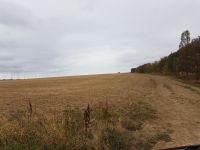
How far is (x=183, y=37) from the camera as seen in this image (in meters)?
133

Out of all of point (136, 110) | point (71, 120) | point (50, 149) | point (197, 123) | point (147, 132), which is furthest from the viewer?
point (136, 110)

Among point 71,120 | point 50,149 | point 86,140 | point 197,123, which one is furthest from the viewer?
point 197,123

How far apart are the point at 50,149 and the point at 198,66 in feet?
243

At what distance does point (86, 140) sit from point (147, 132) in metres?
4.36

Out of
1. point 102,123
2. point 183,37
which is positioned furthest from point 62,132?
point 183,37

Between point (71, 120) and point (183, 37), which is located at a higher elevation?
point (183, 37)

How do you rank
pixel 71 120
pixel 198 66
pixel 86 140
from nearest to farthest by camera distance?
1. pixel 86 140
2. pixel 71 120
3. pixel 198 66

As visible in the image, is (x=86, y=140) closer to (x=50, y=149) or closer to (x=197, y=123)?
(x=50, y=149)

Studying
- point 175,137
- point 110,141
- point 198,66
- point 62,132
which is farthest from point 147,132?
point 198,66

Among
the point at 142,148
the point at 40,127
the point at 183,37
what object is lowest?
the point at 142,148

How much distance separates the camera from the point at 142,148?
45.2ft

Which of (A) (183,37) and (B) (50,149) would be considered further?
(A) (183,37)

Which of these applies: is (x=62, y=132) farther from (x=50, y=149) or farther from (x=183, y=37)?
(x=183, y=37)

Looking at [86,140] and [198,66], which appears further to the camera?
[198,66]
